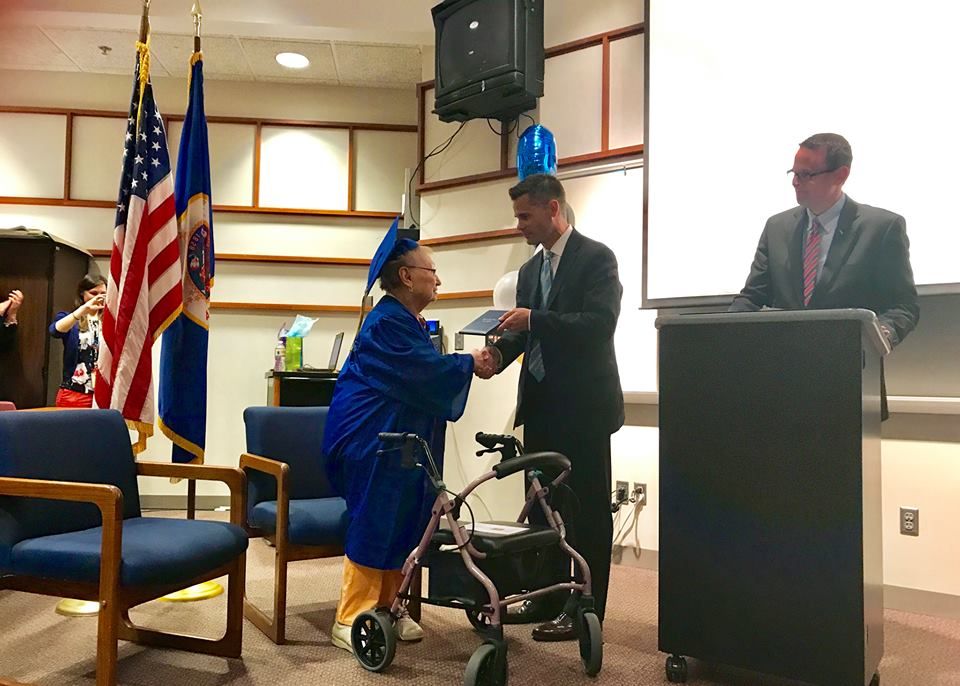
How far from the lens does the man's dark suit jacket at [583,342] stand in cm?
262

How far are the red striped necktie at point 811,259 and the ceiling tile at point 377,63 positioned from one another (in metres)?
3.35

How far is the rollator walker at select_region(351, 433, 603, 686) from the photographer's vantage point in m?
2.06

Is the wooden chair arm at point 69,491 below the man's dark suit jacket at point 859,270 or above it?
below

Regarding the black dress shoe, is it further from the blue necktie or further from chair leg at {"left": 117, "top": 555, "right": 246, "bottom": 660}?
chair leg at {"left": 117, "top": 555, "right": 246, "bottom": 660}

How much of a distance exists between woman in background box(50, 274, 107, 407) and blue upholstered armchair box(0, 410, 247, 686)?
2.28m

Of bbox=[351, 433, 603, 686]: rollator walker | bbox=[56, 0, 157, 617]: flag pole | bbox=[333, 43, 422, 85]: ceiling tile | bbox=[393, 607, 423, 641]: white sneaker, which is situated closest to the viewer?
bbox=[351, 433, 603, 686]: rollator walker

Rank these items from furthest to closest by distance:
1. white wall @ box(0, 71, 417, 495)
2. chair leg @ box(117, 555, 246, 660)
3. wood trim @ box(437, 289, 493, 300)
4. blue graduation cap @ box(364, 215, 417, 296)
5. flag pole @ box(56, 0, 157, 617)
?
1. white wall @ box(0, 71, 417, 495)
2. wood trim @ box(437, 289, 493, 300)
3. flag pole @ box(56, 0, 157, 617)
4. blue graduation cap @ box(364, 215, 417, 296)
5. chair leg @ box(117, 555, 246, 660)

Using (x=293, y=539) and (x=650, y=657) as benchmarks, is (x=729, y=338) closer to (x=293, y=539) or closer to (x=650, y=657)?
(x=650, y=657)

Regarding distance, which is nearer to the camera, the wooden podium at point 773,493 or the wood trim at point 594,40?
the wooden podium at point 773,493

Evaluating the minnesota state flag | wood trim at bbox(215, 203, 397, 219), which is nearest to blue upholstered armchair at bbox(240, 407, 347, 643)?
the minnesota state flag

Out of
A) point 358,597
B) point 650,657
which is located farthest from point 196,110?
point 650,657

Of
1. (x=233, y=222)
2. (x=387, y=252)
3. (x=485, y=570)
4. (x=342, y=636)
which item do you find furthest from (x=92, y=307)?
(x=485, y=570)

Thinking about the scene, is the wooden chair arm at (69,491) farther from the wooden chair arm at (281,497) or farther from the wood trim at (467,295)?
the wood trim at (467,295)

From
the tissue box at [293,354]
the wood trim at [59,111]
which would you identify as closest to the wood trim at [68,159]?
the wood trim at [59,111]
